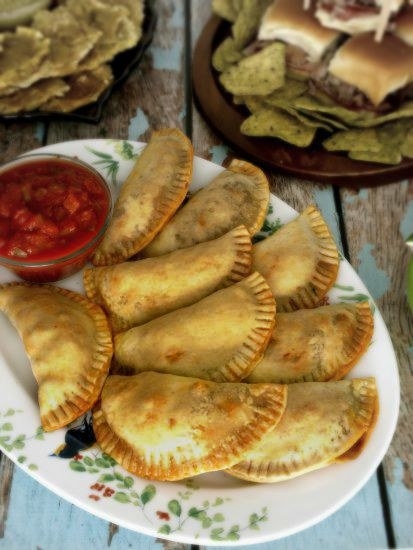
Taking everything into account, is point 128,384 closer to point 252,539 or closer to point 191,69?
point 252,539

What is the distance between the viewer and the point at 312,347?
1849 millimetres

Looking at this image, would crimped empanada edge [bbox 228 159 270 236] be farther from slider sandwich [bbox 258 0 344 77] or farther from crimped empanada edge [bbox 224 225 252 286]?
slider sandwich [bbox 258 0 344 77]

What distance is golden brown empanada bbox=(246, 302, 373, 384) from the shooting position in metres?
1.83

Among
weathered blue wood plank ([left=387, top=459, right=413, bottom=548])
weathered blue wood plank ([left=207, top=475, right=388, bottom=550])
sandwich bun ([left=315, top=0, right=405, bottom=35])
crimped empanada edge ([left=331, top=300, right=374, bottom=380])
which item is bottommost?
weathered blue wood plank ([left=207, top=475, right=388, bottom=550])

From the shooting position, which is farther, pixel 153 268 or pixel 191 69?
pixel 191 69

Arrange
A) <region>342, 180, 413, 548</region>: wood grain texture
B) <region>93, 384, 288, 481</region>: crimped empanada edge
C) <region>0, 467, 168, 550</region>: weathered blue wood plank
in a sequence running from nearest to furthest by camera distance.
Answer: <region>93, 384, 288, 481</region>: crimped empanada edge → <region>0, 467, 168, 550</region>: weathered blue wood plank → <region>342, 180, 413, 548</region>: wood grain texture

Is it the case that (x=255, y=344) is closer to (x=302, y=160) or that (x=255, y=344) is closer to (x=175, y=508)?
(x=175, y=508)

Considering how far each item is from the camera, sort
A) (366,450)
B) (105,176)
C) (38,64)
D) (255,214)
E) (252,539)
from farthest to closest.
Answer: (38,64) < (105,176) < (255,214) < (366,450) < (252,539)

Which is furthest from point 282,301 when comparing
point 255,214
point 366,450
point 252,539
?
point 252,539

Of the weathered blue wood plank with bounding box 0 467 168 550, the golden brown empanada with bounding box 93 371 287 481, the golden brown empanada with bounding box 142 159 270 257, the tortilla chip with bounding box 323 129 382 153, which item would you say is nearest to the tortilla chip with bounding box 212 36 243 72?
the tortilla chip with bounding box 323 129 382 153

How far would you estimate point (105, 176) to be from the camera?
239 cm

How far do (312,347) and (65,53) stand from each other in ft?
5.53

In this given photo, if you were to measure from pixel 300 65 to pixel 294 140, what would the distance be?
0.61 m

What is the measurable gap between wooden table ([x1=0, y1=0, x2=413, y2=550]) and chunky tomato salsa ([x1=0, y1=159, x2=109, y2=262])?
0.66 meters
